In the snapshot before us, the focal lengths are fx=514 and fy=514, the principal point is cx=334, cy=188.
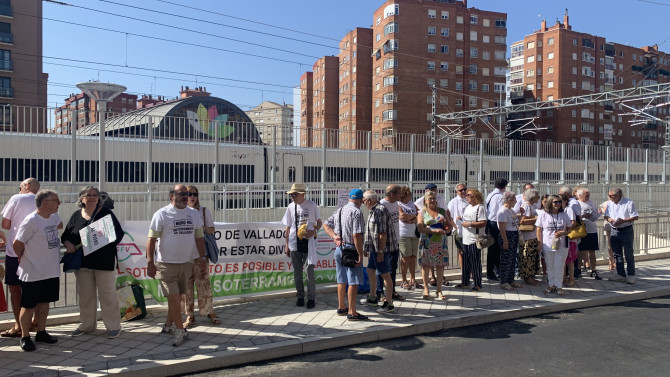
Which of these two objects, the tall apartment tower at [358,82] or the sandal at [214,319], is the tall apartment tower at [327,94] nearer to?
the tall apartment tower at [358,82]

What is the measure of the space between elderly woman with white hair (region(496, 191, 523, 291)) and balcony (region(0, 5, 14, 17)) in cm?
5849

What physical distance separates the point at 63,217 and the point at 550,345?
6.75 metres

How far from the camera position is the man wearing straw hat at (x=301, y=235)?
705cm

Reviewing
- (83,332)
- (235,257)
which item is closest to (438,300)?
(235,257)

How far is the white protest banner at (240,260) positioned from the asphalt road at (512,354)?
2.12m

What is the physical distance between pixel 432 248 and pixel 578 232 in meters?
2.80

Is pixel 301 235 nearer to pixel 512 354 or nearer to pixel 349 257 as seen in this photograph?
pixel 349 257

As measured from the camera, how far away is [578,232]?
8680mm

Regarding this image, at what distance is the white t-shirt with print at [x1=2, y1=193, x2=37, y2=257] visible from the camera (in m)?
5.54

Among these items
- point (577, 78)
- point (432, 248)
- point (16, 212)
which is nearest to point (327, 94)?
point (577, 78)

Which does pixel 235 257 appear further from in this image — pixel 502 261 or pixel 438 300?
pixel 502 261

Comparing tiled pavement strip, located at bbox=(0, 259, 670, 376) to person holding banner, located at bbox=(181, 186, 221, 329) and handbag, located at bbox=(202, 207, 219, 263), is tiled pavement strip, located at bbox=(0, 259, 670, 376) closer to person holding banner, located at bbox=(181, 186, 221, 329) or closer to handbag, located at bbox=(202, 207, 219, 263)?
person holding banner, located at bbox=(181, 186, 221, 329)

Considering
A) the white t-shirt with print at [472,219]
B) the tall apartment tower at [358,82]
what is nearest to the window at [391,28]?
the tall apartment tower at [358,82]

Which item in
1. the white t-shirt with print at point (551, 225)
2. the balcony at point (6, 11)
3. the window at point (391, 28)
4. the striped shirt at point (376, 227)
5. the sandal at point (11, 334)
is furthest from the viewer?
the window at point (391, 28)
